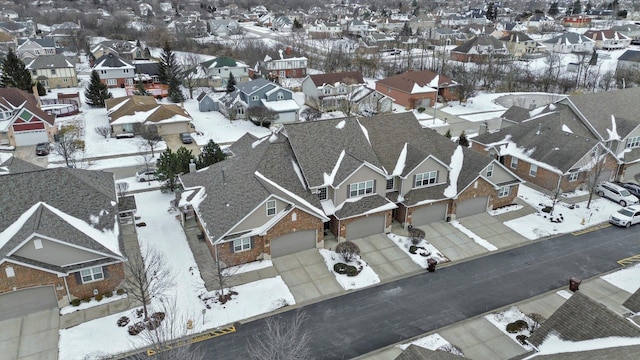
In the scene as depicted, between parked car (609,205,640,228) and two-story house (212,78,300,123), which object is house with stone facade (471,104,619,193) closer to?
parked car (609,205,640,228)

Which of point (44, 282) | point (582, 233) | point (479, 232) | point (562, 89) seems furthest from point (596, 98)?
point (44, 282)

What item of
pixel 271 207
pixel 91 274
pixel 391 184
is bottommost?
pixel 91 274

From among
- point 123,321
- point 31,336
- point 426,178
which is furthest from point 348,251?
point 31,336

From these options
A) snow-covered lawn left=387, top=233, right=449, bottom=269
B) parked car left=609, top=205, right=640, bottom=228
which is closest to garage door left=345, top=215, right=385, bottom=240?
snow-covered lawn left=387, top=233, right=449, bottom=269

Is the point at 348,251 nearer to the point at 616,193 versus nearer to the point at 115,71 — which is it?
the point at 616,193

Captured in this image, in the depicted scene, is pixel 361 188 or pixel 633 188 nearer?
pixel 361 188

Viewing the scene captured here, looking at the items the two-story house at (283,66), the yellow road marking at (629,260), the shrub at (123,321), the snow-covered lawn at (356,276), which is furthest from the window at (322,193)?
the two-story house at (283,66)
